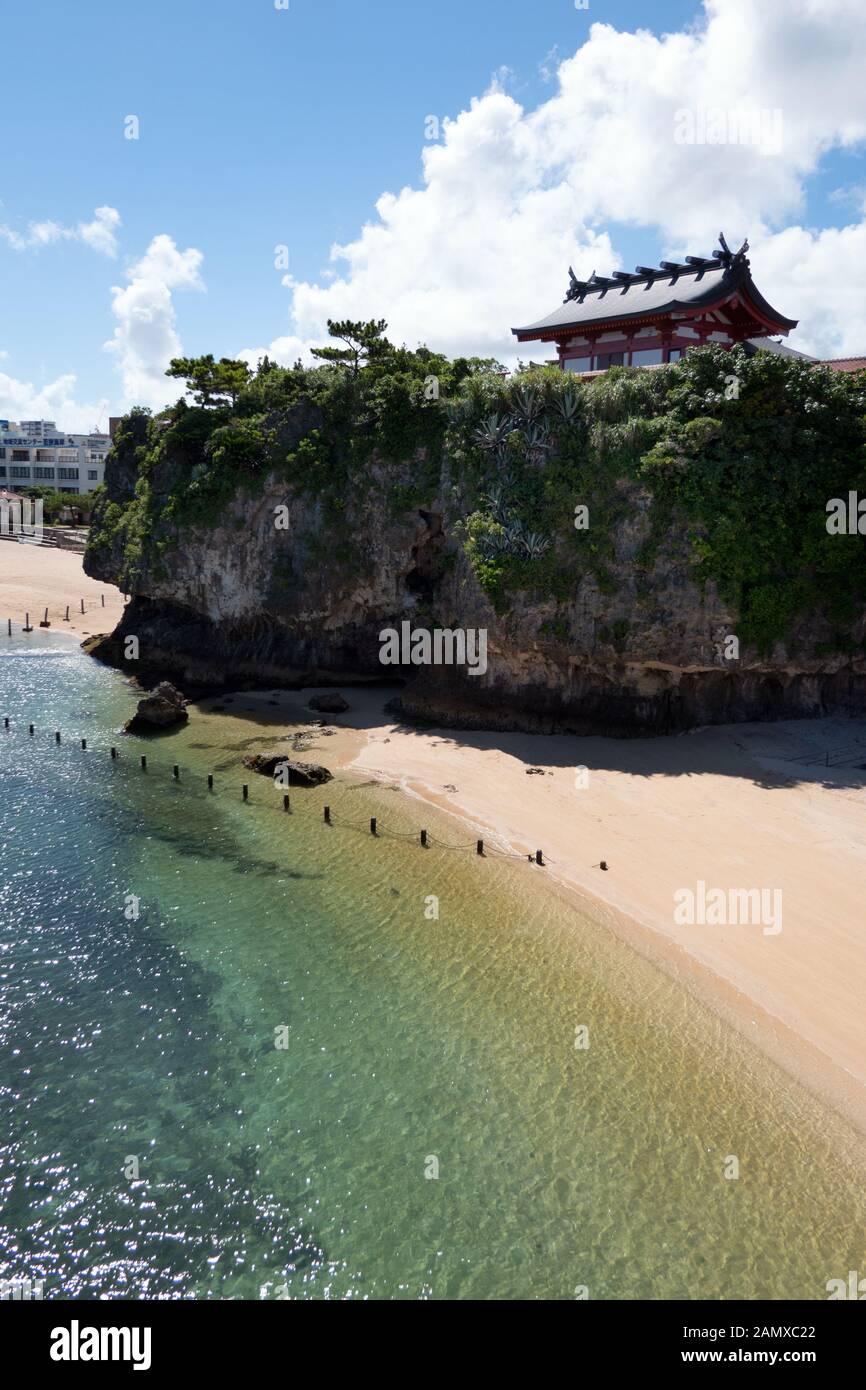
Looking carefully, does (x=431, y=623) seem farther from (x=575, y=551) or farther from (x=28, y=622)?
(x=28, y=622)

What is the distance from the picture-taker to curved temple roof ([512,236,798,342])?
1283 inches

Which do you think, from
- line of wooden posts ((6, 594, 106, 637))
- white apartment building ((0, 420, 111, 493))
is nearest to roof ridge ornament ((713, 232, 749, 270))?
line of wooden posts ((6, 594, 106, 637))

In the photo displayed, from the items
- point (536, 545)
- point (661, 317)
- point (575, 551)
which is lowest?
point (575, 551)

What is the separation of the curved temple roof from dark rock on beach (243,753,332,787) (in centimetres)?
2531

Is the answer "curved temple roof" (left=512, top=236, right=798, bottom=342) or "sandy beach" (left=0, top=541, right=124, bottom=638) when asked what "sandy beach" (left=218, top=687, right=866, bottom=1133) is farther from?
"sandy beach" (left=0, top=541, right=124, bottom=638)

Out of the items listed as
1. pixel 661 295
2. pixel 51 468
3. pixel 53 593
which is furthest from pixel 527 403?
pixel 51 468

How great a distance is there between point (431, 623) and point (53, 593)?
48.2 metres

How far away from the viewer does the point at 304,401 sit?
3866 cm

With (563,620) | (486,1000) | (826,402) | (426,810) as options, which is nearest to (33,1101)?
(486,1000)

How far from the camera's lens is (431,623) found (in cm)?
3494

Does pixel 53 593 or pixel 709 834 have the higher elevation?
A: pixel 53 593

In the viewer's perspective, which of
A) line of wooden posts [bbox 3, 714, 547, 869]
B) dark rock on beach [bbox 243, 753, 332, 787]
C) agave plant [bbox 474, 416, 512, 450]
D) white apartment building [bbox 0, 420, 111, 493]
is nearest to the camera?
line of wooden posts [bbox 3, 714, 547, 869]

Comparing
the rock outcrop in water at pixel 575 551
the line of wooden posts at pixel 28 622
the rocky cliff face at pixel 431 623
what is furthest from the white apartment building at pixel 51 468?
the rock outcrop in water at pixel 575 551
